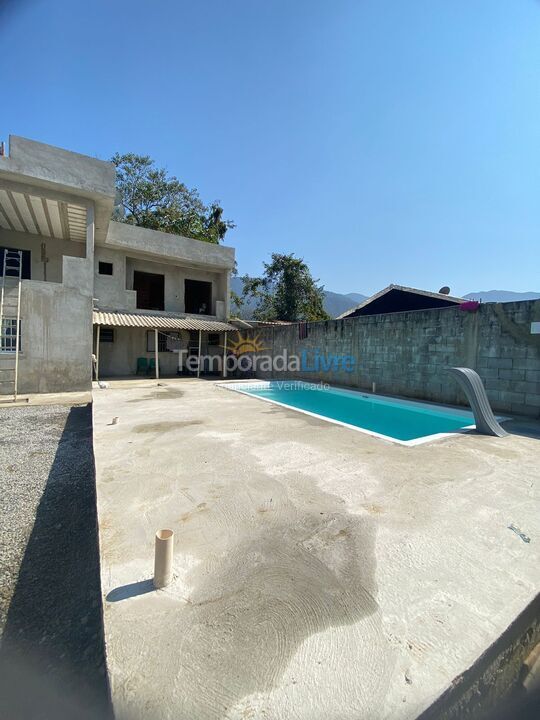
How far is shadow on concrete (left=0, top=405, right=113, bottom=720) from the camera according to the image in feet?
6.23

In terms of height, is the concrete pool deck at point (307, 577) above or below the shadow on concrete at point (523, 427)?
below

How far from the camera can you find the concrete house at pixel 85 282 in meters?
11.1

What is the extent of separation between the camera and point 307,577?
7.89 ft

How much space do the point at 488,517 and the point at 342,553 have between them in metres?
1.78

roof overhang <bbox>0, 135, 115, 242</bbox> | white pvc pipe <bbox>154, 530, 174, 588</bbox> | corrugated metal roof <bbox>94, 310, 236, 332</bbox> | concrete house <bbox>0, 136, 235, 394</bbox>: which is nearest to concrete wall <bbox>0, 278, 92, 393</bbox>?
concrete house <bbox>0, 136, 235, 394</bbox>

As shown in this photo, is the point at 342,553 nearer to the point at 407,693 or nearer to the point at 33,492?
the point at 407,693

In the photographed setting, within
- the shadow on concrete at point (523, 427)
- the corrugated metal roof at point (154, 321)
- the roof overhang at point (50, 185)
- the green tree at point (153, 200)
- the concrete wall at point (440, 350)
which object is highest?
the green tree at point (153, 200)

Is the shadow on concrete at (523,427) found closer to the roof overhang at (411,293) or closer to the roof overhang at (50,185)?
the roof overhang at (411,293)

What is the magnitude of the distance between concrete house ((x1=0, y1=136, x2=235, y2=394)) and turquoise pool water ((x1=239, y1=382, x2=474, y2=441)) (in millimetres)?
7884


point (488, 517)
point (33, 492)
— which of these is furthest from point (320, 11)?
point (33, 492)

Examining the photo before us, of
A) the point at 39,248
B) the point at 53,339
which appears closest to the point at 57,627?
the point at 53,339

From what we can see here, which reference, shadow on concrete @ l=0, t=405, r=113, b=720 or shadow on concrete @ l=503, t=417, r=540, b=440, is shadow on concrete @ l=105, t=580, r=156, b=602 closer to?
shadow on concrete @ l=0, t=405, r=113, b=720

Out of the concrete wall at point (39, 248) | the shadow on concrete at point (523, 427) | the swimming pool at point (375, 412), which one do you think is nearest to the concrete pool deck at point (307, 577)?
the shadow on concrete at point (523, 427)

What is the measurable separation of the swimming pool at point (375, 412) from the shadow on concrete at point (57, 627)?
5.06 metres
